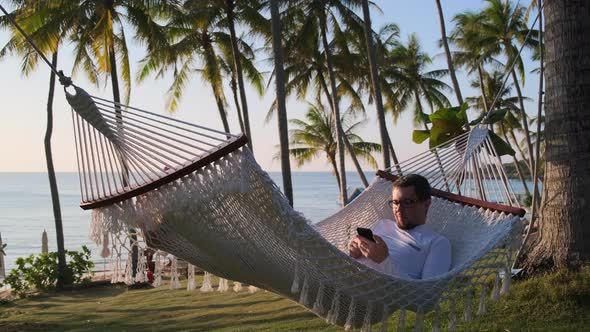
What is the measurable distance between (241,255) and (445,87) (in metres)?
18.7

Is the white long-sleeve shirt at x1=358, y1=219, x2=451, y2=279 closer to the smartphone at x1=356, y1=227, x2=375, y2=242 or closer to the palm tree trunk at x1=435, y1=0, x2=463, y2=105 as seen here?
the smartphone at x1=356, y1=227, x2=375, y2=242

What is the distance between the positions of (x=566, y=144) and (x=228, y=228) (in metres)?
2.52

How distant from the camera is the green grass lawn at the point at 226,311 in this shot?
138 inches

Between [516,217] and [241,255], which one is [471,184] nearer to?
[516,217]

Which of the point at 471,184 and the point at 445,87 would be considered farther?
the point at 445,87

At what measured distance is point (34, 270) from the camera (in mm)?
11000

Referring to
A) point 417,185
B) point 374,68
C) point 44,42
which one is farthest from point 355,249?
point 44,42

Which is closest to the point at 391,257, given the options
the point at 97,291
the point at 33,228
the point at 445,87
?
the point at 97,291

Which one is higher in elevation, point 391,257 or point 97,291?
point 391,257

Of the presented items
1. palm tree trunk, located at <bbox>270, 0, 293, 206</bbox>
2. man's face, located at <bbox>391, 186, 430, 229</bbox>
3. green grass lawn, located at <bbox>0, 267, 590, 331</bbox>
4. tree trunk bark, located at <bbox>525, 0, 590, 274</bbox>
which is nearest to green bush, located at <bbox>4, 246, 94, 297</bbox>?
green grass lawn, located at <bbox>0, 267, 590, 331</bbox>

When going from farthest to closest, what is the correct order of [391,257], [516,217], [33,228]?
1. [33,228]
2. [516,217]
3. [391,257]

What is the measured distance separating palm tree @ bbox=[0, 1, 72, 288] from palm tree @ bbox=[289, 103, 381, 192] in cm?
929

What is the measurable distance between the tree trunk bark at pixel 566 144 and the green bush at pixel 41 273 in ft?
30.0

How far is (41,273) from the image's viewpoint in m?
11.0
